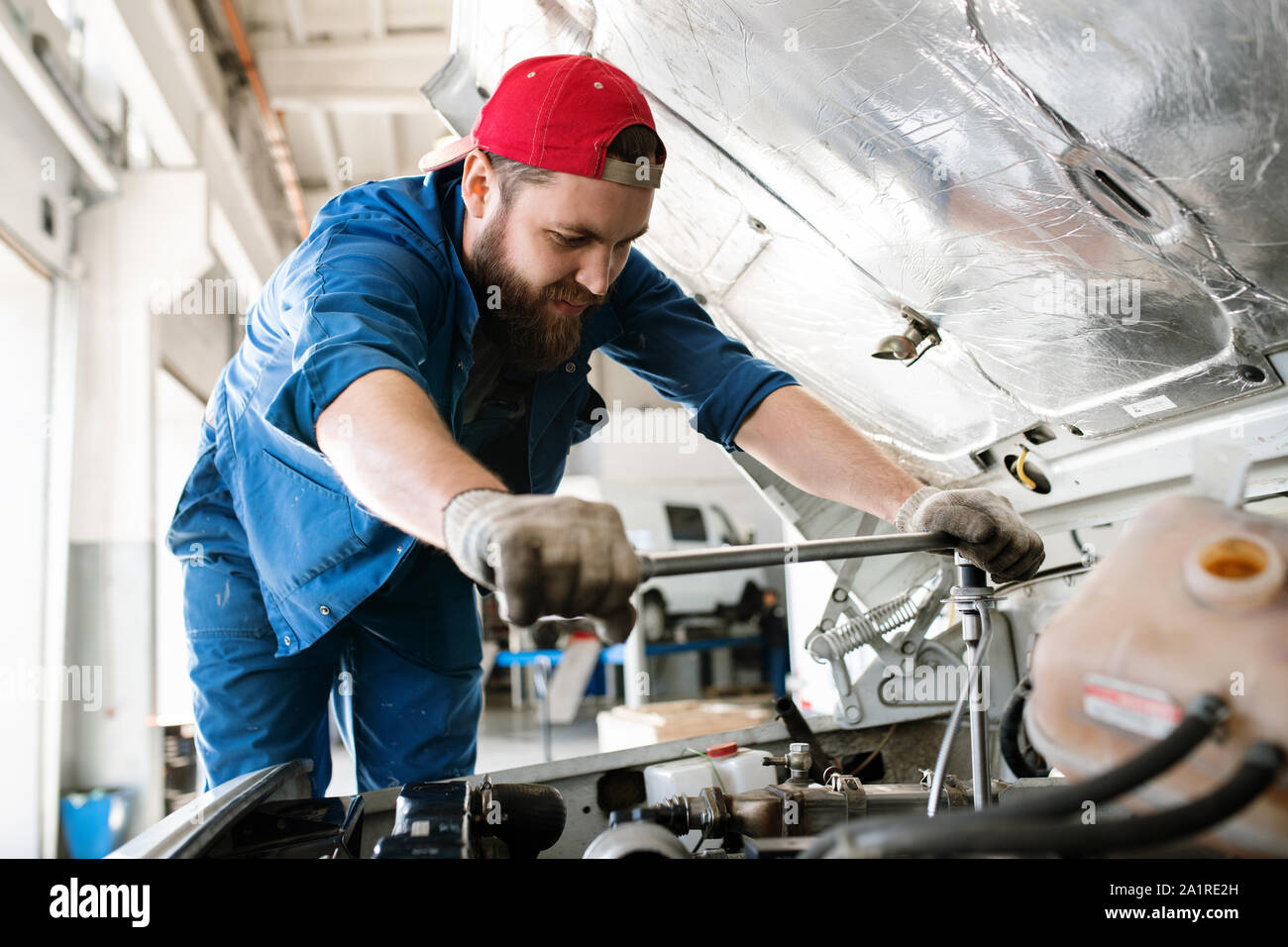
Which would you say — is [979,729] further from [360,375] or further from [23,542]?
[23,542]

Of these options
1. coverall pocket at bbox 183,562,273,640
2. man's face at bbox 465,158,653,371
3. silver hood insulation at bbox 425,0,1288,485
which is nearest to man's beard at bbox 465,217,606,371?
man's face at bbox 465,158,653,371

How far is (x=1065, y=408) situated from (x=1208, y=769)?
913 mm

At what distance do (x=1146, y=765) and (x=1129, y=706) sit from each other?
0.06 meters

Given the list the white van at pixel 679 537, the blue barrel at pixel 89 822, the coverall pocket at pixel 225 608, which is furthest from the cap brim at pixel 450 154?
the white van at pixel 679 537

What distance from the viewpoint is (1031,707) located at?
26.2 inches

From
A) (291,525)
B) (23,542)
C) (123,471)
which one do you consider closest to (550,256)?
(291,525)

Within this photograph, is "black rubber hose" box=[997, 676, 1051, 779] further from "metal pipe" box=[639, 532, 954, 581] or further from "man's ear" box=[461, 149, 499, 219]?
"man's ear" box=[461, 149, 499, 219]

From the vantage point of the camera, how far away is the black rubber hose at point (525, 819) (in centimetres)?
103

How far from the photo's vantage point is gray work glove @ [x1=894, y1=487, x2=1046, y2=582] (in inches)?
42.0

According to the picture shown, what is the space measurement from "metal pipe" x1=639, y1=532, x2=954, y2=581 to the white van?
5.84 meters

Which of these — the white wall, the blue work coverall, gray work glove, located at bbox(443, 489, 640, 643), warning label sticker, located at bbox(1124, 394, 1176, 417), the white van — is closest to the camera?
gray work glove, located at bbox(443, 489, 640, 643)

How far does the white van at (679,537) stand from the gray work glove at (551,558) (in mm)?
6082
